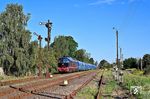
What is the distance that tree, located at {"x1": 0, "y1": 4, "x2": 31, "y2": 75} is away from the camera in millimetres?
64688

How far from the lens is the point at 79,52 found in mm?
192125

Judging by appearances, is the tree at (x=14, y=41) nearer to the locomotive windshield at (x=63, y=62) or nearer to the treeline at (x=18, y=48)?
the treeline at (x=18, y=48)

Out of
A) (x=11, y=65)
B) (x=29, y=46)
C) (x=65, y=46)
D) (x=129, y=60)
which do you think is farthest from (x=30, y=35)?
(x=129, y=60)

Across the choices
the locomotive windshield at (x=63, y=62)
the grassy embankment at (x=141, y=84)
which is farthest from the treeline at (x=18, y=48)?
the grassy embankment at (x=141, y=84)

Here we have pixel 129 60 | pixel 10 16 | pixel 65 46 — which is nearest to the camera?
pixel 10 16

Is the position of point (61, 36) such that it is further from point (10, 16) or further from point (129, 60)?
point (10, 16)

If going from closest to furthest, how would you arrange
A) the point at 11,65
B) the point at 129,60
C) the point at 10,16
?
the point at 11,65
the point at 10,16
the point at 129,60

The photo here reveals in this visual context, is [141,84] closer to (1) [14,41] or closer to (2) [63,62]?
(1) [14,41]

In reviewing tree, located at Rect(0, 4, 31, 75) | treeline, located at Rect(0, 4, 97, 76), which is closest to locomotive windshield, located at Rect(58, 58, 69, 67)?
treeline, located at Rect(0, 4, 97, 76)

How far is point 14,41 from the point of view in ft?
218

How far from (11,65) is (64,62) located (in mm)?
10367

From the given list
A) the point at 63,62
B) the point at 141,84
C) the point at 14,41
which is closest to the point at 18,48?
the point at 14,41

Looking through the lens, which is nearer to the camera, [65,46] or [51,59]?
A: [51,59]

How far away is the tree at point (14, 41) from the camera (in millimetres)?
64688
